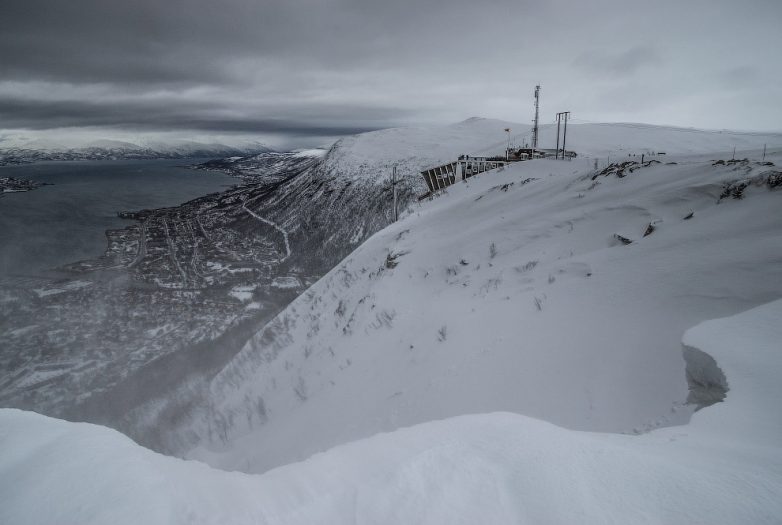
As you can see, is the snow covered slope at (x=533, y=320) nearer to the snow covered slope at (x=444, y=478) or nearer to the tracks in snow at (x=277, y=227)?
the snow covered slope at (x=444, y=478)

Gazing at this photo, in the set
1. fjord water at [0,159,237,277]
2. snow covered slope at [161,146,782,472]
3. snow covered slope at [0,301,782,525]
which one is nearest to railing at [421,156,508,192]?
snow covered slope at [161,146,782,472]

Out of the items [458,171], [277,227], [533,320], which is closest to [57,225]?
[277,227]

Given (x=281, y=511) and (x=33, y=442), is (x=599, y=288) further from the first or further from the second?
(x=33, y=442)

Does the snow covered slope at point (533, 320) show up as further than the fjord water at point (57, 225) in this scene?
No

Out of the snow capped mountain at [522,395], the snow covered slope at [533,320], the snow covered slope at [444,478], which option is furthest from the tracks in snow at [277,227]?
the snow covered slope at [444,478]

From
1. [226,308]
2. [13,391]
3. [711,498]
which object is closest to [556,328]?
[711,498]

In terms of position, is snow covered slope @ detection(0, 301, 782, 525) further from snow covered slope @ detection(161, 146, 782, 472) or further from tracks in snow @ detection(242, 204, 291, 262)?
tracks in snow @ detection(242, 204, 291, 262)
